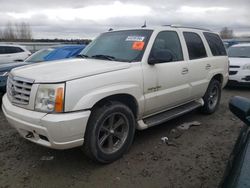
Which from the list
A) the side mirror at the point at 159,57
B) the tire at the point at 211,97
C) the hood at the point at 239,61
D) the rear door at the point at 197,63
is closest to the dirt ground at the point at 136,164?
the rear door at the point at 197,63

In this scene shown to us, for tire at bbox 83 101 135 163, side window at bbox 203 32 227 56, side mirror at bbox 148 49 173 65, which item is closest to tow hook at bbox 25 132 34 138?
tire at bbox 83 101 135 163

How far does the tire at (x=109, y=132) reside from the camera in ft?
10.5

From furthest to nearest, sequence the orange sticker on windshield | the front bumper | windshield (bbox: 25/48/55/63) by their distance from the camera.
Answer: windshield (bbox: 25/48/55/63) → the orange sticker on windshield → the front bumper

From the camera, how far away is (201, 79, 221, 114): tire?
5645mm

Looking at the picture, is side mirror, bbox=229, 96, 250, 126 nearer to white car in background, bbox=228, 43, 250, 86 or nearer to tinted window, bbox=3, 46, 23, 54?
white car in background, bbox=228, 43, 250, 86

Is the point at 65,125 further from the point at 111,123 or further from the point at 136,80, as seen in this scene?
the point at 136,80

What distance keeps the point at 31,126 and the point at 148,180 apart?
1.57 m

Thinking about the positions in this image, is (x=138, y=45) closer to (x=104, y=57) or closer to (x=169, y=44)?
(x=104, y=57)

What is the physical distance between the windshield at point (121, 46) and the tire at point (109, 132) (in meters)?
0.86

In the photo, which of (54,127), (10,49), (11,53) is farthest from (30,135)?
(10,49)

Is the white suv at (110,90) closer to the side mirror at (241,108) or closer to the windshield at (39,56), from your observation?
the side mirror at (241,108)

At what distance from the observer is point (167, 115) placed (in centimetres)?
444

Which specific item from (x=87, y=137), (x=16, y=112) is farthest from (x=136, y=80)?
(x=16, y=112)

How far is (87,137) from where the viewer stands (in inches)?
126
